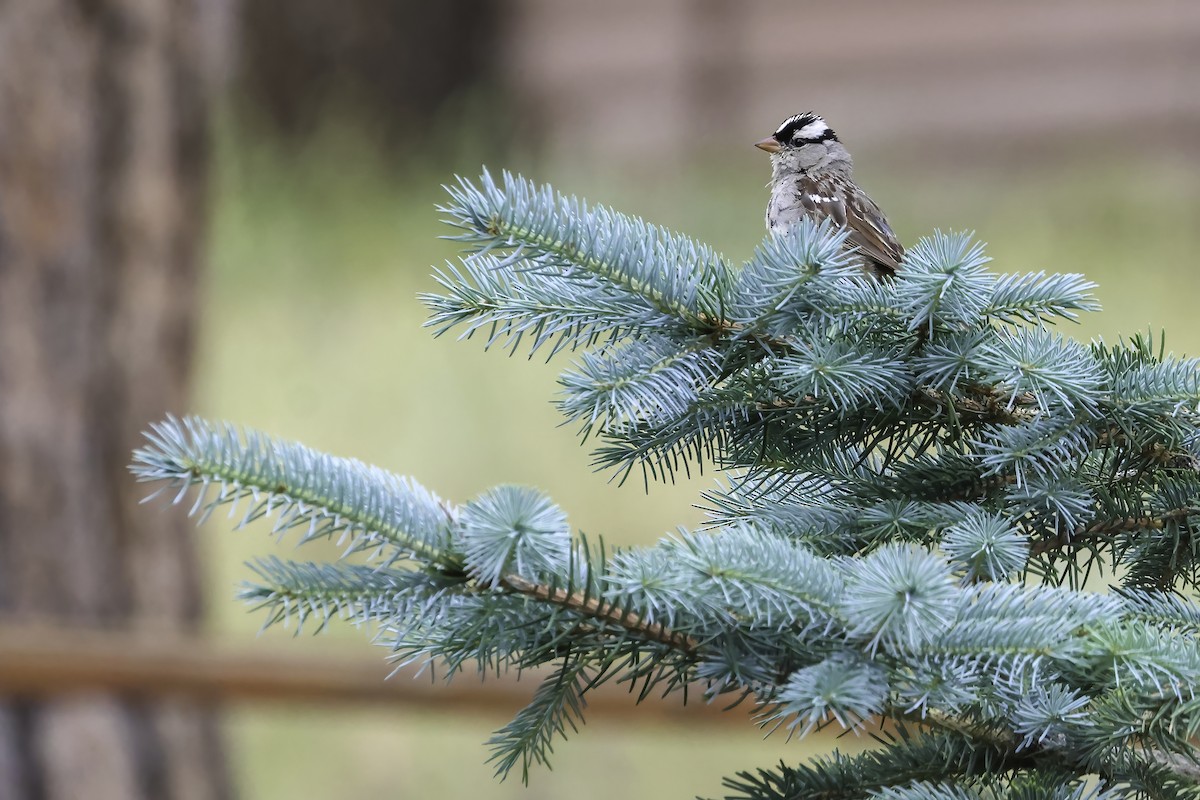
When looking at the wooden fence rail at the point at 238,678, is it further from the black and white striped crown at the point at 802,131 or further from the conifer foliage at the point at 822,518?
the conifer foliage at the point at 822,518

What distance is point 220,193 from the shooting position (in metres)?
7.23

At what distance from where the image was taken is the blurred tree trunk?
9.62 ft

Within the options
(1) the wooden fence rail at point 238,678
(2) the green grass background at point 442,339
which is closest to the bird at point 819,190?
(1) the wooden fence rail at point 238,678

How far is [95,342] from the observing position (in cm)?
312

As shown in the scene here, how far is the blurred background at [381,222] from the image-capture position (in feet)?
9.84

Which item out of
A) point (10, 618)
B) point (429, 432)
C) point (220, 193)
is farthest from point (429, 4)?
point (10, 618)

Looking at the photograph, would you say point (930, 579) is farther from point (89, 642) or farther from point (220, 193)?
point (220, 193)

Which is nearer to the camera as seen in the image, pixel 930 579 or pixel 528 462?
pixel 930 579

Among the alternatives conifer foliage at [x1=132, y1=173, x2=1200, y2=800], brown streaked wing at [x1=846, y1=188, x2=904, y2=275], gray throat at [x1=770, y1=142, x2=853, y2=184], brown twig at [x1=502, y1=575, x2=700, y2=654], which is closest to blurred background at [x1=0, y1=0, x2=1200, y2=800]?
conifer foliage at [x1=132, y1=173, x2=1200, y2=800]

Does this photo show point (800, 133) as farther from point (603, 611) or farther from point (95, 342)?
point (95, 342)

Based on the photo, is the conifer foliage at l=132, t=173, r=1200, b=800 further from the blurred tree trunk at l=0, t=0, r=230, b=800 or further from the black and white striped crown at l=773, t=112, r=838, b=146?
the blurred tree trunk at l=0, t=0, r=230, b=800

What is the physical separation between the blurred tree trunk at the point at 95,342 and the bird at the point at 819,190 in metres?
1.70

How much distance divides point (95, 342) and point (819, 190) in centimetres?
185

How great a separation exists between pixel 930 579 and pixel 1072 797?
0.74 ft
